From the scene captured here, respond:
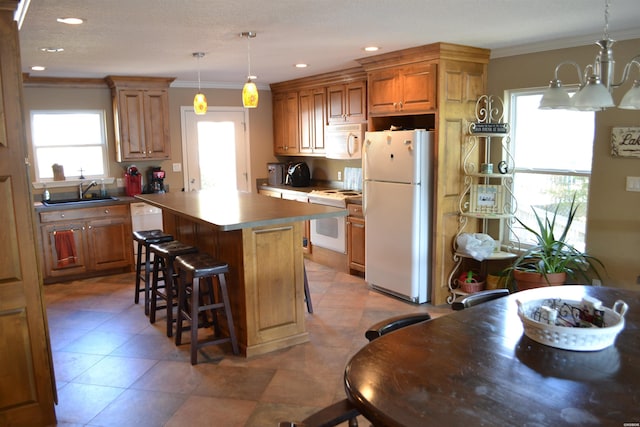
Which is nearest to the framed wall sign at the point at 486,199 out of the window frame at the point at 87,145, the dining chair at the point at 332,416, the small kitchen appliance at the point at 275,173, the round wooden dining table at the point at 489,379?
the round wooden dining table at the point at 489,379

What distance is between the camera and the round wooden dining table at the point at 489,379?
139 cm

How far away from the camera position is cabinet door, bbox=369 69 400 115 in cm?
465

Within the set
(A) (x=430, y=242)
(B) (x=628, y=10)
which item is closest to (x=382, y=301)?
(A) (x=430, y=242)

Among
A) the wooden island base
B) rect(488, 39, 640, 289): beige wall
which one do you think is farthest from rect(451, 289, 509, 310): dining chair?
rect(488, 39, 640, 289): beige wall

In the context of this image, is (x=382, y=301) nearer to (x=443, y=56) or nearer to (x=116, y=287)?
(x=443, y=56)

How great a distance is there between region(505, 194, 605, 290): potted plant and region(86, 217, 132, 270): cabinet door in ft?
13.8

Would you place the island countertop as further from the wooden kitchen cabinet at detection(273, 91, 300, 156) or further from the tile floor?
the wooden kitchen cabinet at detection(273, 91, 300, 156)

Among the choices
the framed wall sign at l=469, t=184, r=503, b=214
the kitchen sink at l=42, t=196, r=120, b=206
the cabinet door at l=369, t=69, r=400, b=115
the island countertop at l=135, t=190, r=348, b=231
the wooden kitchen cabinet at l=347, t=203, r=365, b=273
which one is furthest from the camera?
the kitchen sink at l=42, t=196, r=120, b=206

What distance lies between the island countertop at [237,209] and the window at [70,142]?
1810mm

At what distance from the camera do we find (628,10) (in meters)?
3.02

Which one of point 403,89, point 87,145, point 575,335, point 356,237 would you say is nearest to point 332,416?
point 575,335

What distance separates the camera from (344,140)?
18.7 feet

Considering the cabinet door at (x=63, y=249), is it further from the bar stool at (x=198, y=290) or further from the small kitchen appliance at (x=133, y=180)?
the bar stool at (x=198, y=290)

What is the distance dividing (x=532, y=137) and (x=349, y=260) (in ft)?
7.51
